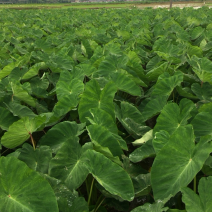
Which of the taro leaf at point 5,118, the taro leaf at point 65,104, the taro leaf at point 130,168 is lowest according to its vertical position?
the taro leaf at point 130,168

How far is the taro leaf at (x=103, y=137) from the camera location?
874 mm

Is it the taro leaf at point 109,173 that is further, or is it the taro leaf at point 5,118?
the taro leaf at point 5,118

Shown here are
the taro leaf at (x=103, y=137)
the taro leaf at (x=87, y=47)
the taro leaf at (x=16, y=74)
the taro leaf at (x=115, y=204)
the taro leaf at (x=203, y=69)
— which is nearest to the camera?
the taro leaf at (x=103, y=137)

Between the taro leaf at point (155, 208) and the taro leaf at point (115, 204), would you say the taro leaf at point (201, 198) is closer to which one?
the taro leaf at point (155, 208)

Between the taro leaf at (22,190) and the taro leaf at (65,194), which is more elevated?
the taro leaf at (22,190)

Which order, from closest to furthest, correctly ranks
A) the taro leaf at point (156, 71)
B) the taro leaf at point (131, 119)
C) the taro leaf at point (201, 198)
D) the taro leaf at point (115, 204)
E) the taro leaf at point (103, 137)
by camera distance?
the taro leaf at point (201, 198) → the taro leaf at point (103, 137) → the taro leaf at point (115, 204) → the taro leaf at point (131, 119) → the taro leaf at point (156, 71)

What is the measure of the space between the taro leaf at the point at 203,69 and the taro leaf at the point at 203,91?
4 centimetres

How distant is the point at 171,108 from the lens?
0.97 m

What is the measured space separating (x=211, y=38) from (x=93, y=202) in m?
2.11

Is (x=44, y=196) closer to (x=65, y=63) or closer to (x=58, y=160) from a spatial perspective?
(x=58, y=160)

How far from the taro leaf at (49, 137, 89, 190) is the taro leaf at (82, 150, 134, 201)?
0.07 m

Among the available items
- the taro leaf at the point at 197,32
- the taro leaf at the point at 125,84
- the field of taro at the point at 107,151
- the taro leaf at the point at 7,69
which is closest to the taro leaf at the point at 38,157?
the field of taro at the point at 107,151

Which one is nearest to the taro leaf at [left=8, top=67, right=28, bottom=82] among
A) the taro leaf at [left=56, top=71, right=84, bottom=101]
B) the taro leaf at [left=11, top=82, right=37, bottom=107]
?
the taro leaf at [left=11, top=82, right=37, bottom=107]

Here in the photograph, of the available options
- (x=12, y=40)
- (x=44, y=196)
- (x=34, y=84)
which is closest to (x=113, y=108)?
(x=44, y=196)
